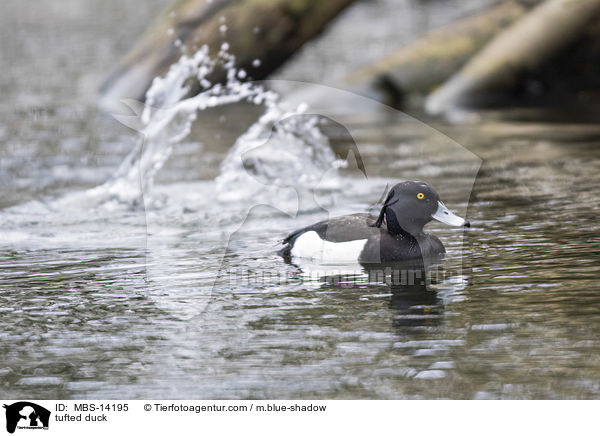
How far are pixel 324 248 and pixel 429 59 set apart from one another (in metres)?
9.59

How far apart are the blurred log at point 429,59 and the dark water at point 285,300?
543cm

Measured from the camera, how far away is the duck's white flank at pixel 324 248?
8.30 m

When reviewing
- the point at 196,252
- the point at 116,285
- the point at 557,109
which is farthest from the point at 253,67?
the point at 116,285

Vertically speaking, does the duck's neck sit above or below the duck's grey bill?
below

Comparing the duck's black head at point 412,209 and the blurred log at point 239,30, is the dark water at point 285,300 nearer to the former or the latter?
the duck's black head at point 412,209

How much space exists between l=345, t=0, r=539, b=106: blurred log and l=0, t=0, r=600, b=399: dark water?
17.8 feet

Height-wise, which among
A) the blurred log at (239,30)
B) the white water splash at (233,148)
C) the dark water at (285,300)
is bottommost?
the dark water at (285,300)

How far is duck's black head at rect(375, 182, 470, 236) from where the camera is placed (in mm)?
8266

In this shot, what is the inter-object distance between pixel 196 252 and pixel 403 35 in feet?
52.4
